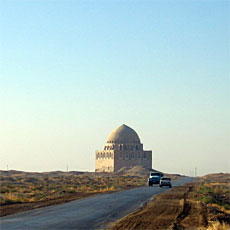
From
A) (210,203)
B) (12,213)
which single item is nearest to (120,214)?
(12,213)

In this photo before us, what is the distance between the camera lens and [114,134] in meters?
160

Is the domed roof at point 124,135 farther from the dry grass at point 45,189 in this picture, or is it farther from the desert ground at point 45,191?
the dry grass at point 45,189

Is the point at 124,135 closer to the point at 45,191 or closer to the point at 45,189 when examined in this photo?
the point at 45,189

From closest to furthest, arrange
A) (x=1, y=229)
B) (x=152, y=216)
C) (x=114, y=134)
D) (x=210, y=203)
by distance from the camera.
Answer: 1. (x=1, y=229)
2. (x=152, y=216)
3. (x=210, y=203)
4. (x=114, y=134)

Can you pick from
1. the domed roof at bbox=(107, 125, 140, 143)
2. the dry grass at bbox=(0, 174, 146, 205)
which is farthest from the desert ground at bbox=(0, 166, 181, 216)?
the domed roof at bbox=(107, 125, 140, 143)

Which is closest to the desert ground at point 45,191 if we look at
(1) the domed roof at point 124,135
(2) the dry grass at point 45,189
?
(2) the dry grass at point 45,189

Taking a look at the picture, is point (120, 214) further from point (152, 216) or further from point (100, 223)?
point (100, 223)

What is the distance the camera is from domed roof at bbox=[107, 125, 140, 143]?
15625 cm

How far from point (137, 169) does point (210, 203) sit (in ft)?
384

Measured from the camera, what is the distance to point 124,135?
513 ft

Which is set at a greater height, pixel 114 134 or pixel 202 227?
pixel 114 134

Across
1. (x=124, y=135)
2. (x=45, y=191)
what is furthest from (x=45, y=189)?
(x=124, y=135)

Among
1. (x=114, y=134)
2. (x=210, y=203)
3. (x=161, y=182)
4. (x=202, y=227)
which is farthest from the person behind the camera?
(x=114, y=134)

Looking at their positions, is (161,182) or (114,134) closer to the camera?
(161,182)
